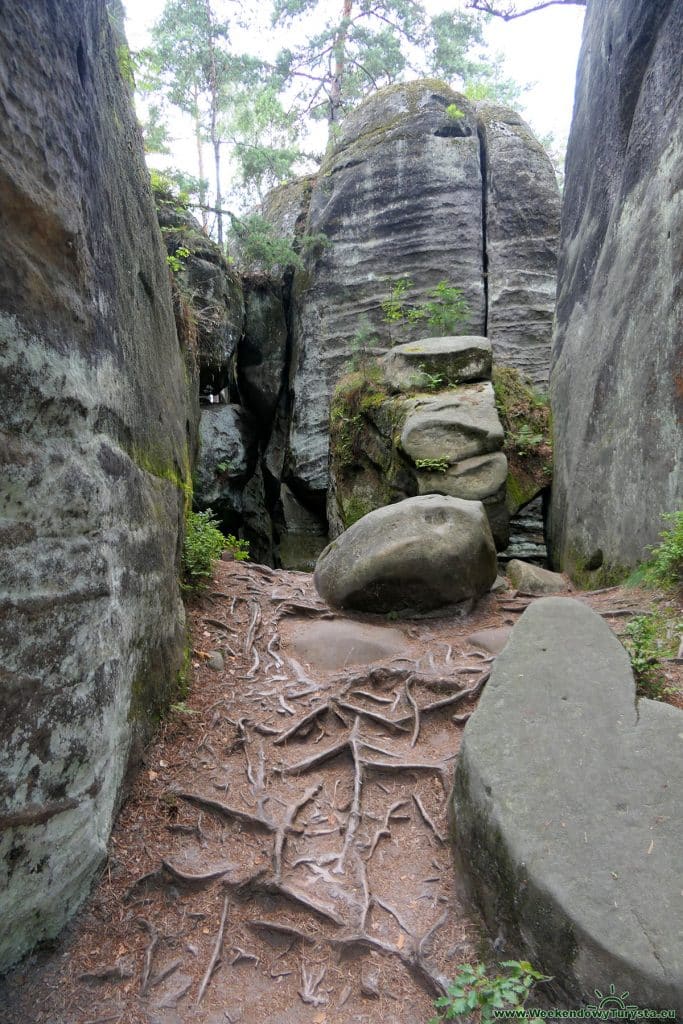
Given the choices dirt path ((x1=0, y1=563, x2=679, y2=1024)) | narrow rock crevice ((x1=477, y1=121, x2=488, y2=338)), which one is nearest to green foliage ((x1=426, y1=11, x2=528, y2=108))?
narrow rock crevice ((x1=477, y1=121, x2=488, y2=338))

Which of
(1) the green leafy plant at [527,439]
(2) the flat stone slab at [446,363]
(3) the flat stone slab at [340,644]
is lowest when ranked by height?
(3) the flat stone slab at [340,644]

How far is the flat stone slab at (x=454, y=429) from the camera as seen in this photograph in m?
9.52

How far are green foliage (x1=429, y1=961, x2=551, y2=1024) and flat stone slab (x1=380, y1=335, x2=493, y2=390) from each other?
956cm

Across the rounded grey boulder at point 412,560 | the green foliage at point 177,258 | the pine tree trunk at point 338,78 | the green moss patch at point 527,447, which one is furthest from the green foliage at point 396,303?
the rounded grey boulder at point 412,560

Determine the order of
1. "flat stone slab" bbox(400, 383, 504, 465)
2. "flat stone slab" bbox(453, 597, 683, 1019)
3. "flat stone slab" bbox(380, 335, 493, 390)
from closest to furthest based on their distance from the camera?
"flat stone slab" bbox(453, 597, 683, 1019), "flat stone slab" bbox(400, 383, 504, 465), "flat stone slab" bbox(380, 335, 493, 390)

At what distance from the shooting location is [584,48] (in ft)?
31.9

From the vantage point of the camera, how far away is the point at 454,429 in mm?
9688

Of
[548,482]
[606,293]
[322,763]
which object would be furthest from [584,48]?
[322,763]

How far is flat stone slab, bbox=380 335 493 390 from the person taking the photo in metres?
11.0

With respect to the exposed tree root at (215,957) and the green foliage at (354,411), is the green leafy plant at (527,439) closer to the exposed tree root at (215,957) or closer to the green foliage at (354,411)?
the green foliage at (354,411)

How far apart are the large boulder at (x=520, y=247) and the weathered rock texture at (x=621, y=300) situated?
402 cm

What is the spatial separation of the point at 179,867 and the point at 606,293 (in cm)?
793

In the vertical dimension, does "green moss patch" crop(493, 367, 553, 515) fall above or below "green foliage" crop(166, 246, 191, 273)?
below

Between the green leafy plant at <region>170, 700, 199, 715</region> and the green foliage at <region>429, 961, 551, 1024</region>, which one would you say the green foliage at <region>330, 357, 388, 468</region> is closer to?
the green leafy plant at <region>170, 700, 199, 715</region>
